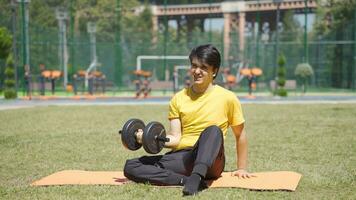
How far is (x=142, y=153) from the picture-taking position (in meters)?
7.54

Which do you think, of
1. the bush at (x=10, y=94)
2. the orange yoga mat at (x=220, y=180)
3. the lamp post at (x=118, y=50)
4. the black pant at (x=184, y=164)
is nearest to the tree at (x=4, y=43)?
the bush at (x=10, y=94)

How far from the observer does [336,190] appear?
15.6 feet

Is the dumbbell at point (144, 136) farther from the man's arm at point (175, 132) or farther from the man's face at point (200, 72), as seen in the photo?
the man's face at point (200, 72)

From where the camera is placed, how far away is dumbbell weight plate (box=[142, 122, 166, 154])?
4738 mm

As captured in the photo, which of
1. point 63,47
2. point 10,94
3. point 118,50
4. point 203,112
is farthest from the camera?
point 118,50

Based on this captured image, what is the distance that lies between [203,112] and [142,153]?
2733mm

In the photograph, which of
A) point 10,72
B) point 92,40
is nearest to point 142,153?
point 10,72

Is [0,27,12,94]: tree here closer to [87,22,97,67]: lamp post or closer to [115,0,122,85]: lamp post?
[87,22,97,67]: lamp post

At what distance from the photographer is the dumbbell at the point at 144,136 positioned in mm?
4746

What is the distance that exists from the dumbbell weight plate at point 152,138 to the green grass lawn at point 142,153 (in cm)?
32

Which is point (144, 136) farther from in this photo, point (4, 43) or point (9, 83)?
point (4, 43)

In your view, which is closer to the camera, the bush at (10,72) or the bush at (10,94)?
the bush at (10,94)

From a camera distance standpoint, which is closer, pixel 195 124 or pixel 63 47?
pixel 195 124

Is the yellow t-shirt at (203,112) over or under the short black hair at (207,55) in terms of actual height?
under
